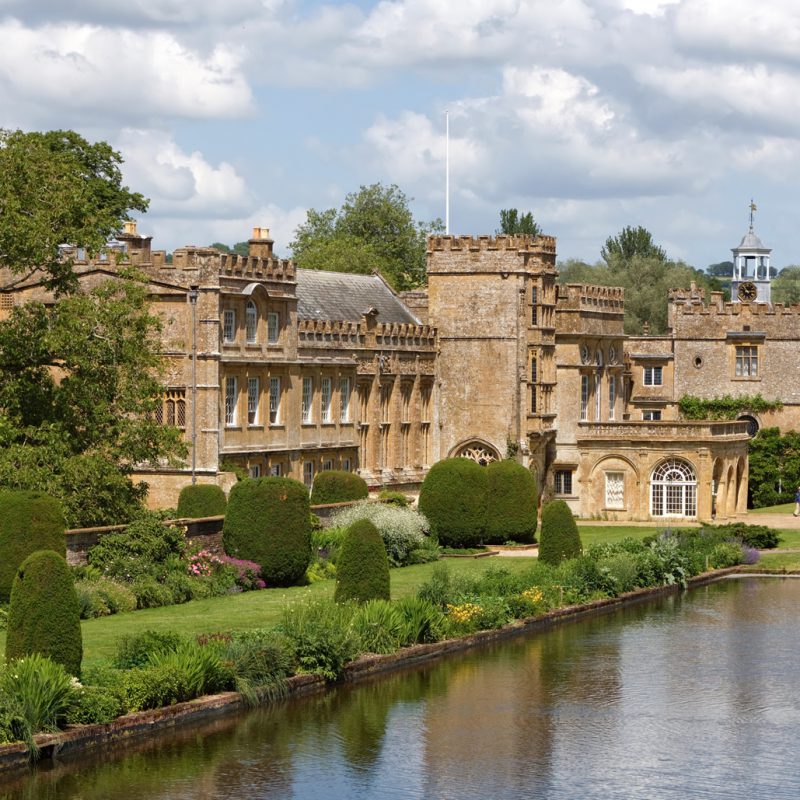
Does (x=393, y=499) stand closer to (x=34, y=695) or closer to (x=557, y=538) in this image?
(x=557, y=538)

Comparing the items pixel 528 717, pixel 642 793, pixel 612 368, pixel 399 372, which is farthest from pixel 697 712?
pixel 612 368

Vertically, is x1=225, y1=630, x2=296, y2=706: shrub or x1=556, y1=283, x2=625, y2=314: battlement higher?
x1=556, y1=283, x2=625, y2=314: battlement

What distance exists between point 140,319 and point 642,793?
69.7ft

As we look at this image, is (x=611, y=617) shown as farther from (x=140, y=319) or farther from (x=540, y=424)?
(x=540, y=424)


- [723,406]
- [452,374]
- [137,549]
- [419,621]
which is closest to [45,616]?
[419,621]

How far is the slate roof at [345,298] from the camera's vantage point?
5912cm

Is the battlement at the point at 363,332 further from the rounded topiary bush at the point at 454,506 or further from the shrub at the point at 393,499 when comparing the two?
the rounded topiary bush at the point at 454,506

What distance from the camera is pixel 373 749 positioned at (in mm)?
26328

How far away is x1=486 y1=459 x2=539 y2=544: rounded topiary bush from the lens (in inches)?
2061

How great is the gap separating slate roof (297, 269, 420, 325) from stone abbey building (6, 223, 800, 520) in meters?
0.10

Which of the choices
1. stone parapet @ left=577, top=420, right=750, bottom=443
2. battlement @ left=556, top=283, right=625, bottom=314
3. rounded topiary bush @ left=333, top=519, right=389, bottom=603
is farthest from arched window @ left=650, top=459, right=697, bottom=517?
rounded topiary bush @ left=333, top=519, right=389, bottom=603

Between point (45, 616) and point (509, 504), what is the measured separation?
2723 cm

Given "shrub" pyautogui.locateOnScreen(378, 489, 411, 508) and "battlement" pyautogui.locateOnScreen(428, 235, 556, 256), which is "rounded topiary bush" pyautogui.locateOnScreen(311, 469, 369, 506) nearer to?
"shrub" pyautogui.locateOnScreen(378, 489, 411, 508)

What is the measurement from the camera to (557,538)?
4366cm
